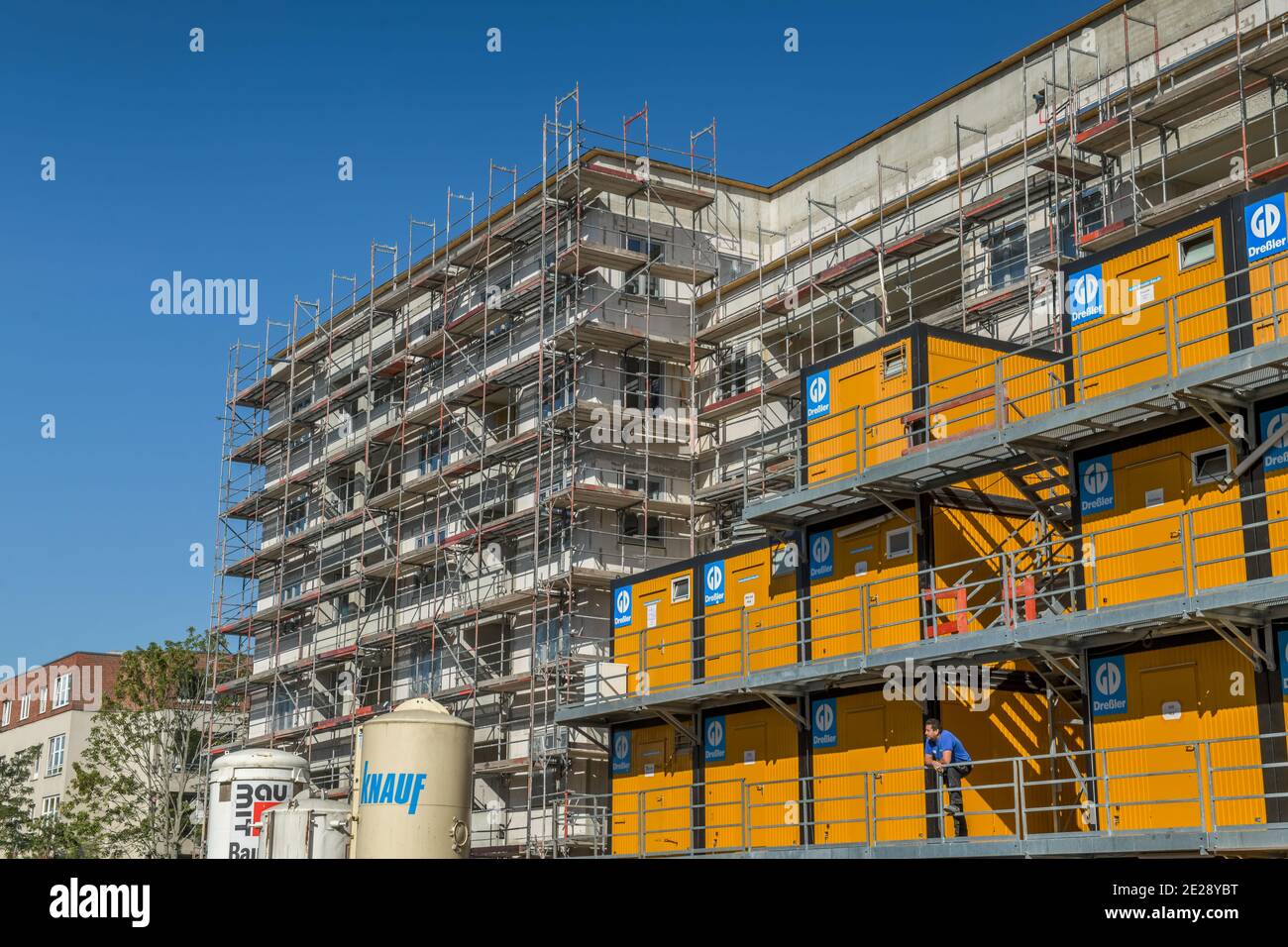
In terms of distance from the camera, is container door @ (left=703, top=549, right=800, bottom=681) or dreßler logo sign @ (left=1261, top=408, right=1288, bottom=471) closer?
dreßler logo sign @ (left=1261, top=408, right=1288, bottom=471)

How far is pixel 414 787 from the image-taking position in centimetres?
2133

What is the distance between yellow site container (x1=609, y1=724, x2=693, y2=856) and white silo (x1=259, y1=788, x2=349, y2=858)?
575cm

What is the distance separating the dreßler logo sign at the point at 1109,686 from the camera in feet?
66.1

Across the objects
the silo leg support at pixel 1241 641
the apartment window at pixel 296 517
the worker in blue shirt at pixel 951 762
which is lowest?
the worker in blue shirt at pixel 951 762

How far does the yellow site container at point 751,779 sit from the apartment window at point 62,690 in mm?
55134

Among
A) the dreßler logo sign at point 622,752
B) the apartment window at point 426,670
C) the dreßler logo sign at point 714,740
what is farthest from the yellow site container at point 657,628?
the apartment window at point 426,670

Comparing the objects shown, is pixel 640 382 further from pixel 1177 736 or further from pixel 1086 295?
pixel 1177 736

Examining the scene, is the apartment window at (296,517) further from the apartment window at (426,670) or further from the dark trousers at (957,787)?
the dark trousers at (957,787)

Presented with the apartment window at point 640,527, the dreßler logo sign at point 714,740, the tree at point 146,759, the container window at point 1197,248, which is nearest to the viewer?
the container window at point 1197,248

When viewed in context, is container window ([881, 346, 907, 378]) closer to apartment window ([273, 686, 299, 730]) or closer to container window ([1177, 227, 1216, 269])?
container window ([1177, 227, 1216, 269])

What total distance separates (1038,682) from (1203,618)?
18.4 ft

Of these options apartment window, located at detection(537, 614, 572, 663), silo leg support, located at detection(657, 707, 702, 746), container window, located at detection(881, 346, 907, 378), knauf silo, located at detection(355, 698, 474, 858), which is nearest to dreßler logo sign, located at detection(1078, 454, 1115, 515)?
container window, located at detection(881, 346, 907, 378)

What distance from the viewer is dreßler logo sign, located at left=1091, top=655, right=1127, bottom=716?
20141 mm
